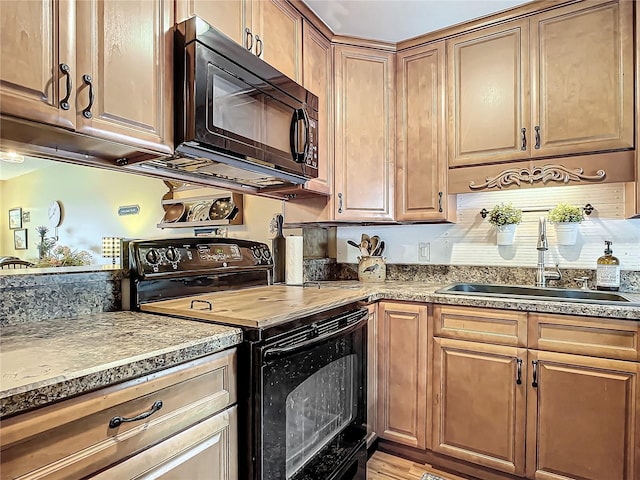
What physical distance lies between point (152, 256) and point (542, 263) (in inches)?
81.3

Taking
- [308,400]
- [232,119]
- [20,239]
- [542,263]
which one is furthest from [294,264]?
[542,263]

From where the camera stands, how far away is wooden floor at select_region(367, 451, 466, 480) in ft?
6.11

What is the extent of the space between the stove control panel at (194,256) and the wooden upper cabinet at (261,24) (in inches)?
32.6

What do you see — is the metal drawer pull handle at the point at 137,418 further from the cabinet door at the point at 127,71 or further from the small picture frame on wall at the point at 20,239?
the small picture frame on wall at the point at 20,239

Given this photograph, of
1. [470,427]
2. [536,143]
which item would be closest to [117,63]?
[536,143]

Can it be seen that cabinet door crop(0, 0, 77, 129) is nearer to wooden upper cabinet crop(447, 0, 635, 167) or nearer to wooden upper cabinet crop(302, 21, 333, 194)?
wooden upper cabinet crop(302, 21, 333, 194)

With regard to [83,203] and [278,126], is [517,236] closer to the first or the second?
[278,126]

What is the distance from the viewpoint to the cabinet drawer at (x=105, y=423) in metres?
0.65

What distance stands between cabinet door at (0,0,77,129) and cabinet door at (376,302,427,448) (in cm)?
167

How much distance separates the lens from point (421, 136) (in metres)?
2.26

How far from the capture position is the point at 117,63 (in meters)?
1.04

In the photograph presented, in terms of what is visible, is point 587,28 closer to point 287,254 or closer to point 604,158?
point 604,158

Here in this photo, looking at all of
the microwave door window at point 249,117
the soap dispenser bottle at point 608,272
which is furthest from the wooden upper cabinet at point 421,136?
the microwave door window at point 249,117

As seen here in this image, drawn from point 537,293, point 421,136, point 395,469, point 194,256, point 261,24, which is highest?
point 261,24
